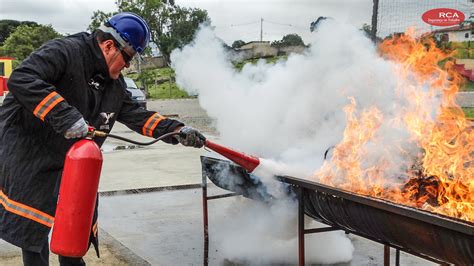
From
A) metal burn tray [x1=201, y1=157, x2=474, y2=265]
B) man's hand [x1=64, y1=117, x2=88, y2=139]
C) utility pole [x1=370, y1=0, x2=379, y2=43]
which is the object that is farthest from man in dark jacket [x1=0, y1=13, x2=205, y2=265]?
utility pole [x1=370, y1=0, x2=379, y2=43]

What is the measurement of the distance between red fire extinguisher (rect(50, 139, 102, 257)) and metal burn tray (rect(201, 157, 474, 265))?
1319 mm

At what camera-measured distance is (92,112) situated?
3.10 metres

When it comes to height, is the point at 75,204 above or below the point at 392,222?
above

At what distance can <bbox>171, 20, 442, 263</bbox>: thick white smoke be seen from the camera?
4371 mm

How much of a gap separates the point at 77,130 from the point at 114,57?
0.59 meters

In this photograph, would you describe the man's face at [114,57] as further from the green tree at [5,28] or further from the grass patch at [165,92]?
the green tree at [5,28]

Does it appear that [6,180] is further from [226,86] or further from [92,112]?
[226,86]

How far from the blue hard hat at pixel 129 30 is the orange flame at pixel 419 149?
160 cm

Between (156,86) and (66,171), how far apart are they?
32897 mm

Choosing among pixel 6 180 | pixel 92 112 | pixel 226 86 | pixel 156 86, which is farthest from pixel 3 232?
pixel 156 86

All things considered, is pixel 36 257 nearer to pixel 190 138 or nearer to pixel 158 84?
pixel 190 138

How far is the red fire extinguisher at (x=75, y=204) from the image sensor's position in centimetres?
255

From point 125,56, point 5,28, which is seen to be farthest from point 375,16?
point 5,28

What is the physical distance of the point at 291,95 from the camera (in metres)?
4.74
